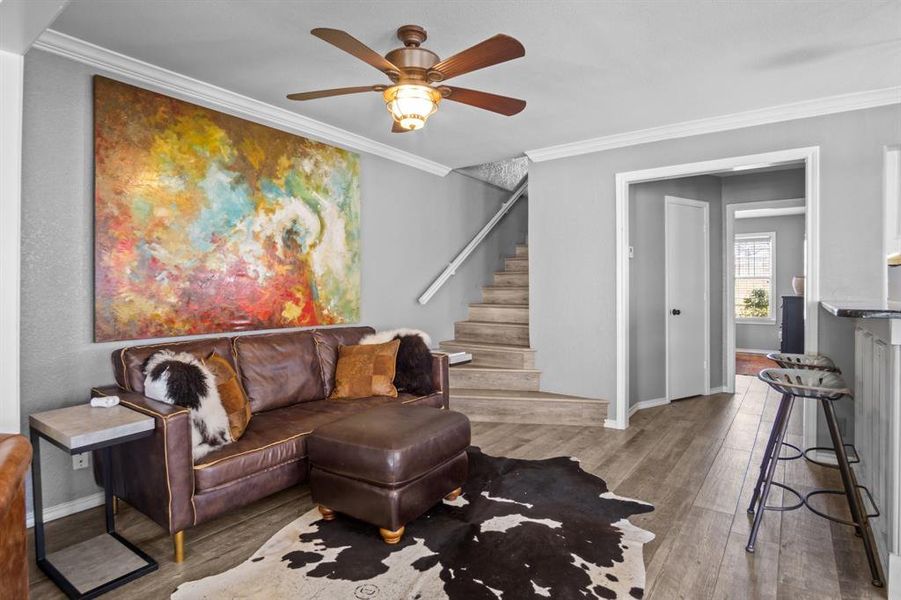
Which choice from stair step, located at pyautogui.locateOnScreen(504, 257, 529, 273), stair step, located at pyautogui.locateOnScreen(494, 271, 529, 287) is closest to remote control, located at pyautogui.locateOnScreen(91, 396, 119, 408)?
stair step, located at pyautogui.locateOnScreen(494, 271, 529, 287)

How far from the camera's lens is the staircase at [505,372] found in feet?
13.9

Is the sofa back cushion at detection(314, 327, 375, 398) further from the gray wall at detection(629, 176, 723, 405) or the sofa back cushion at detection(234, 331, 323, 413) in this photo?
the gray wall at detection(629, 176, 723, 405)

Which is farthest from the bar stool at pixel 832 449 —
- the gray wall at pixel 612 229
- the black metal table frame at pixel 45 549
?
the black metal table frame at pixel 45 549

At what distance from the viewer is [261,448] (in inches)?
93.8

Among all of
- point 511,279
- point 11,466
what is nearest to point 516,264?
point 511,279

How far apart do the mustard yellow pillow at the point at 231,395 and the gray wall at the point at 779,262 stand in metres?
8.83

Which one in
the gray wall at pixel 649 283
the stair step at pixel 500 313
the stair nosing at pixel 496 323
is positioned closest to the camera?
the gray wall at pixel 649 283

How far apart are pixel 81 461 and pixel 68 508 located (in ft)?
0.80

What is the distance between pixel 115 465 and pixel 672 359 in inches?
188

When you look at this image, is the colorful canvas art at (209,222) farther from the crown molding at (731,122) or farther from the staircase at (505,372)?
the crown molding at (731,122)

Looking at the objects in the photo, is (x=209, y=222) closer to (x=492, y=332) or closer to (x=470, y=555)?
(x=470, y=555)

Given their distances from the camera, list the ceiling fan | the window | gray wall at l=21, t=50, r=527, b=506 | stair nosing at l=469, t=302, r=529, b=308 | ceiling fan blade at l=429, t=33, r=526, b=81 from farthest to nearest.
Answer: the window → stair nosing at l=469, t=302, r=529, b=308 → gray wall at l=21, t=50, r=527, b=506 → the ceiling fan → ceiling fan blade at l=429, t=33, r=526, b=81

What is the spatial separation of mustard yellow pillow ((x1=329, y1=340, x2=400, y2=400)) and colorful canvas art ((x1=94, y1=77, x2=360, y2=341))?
54 centimetres

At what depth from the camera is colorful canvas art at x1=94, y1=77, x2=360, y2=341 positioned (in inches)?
105
